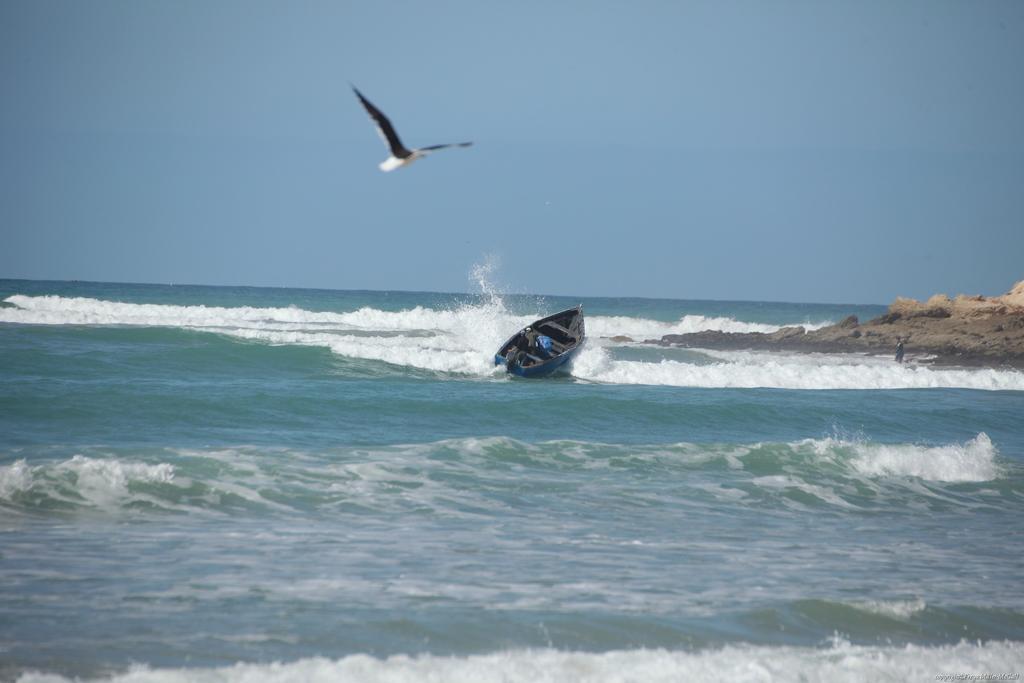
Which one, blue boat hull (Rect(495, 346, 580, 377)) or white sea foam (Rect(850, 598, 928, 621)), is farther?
blue boat hull (Rect(495, 346, 580, 377))

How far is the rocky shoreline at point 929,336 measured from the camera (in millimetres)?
36094

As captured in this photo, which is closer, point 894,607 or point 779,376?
point 894,607

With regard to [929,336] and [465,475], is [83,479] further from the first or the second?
[929,336]

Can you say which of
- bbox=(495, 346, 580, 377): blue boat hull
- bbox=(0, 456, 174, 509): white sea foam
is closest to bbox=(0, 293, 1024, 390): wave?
bbox=(495, 346, 580, 377): blue boat hull

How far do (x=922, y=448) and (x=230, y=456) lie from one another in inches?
408

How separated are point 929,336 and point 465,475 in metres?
31.2

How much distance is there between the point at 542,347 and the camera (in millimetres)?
27281

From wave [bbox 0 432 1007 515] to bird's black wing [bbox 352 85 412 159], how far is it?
12.9ft

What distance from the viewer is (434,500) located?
11141 millimetres

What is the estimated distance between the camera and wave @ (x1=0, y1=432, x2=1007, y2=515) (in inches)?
421

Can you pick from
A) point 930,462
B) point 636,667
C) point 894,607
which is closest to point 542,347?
point 930,462

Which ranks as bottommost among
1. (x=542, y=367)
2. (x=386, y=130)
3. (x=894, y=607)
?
(x=894, y=607)

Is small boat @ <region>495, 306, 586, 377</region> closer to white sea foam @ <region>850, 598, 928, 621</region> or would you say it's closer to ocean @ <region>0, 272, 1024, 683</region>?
ocean @ <region>0, 272, 1024, 683</region>

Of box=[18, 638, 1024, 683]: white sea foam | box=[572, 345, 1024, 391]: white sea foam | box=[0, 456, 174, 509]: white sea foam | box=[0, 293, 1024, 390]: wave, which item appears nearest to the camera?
box=[18, 638, 1024, 683]: white sea foam
